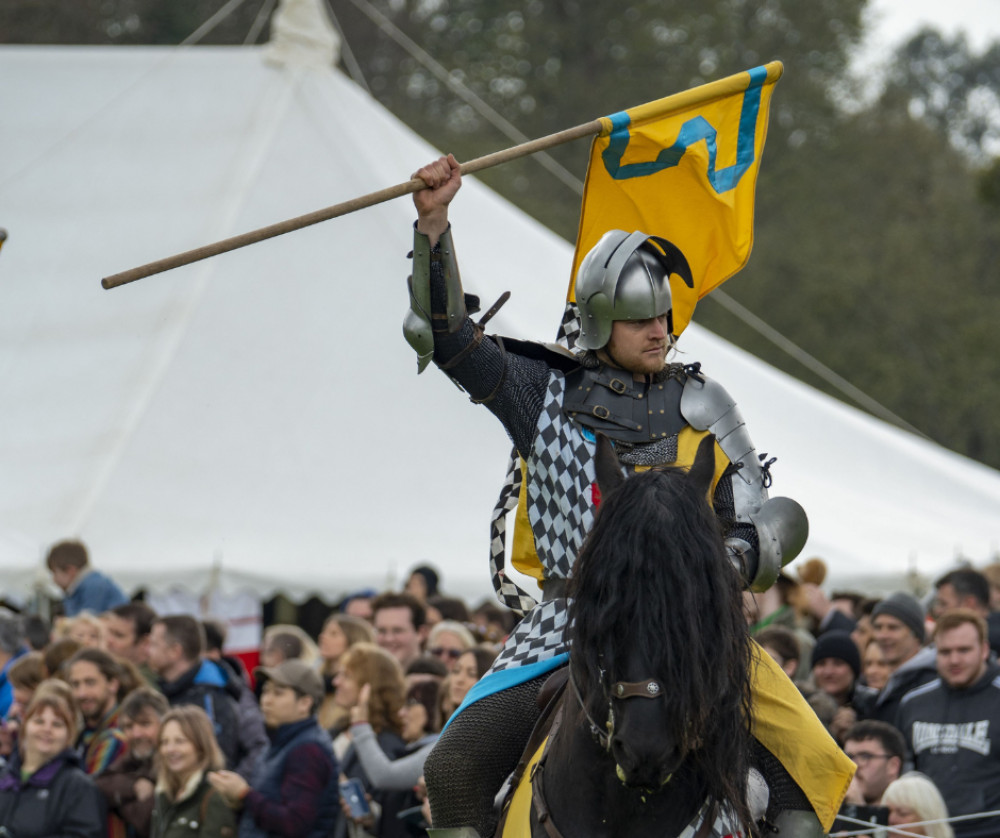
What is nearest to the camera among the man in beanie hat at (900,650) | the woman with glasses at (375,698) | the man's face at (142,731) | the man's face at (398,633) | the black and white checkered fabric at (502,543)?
the black and white checkered fabric at (502,543)

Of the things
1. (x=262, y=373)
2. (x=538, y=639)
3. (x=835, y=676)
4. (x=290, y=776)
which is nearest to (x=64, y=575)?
(x=262, y=373)

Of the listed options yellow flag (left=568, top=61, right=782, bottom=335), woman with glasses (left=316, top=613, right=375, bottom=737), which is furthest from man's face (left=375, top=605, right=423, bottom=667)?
yellow flag (left=568, top=61, right=782, bottom=335)

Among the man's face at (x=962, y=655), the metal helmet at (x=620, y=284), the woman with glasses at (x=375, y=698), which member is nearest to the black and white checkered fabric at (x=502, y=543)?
the metal helmet at (x=620, y=284)

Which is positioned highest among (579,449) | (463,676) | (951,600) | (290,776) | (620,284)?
(620,284)

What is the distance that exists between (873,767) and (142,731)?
11.0 feet

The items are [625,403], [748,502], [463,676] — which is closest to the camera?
[748,502]

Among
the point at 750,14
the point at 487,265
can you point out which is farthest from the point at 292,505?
the point at 750,14

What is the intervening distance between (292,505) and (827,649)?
4488mm

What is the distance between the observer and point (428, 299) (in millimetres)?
4336

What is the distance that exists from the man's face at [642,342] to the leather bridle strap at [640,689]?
1286mm

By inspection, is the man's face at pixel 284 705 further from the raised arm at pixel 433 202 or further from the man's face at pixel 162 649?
the raised arm at pixel 433 202

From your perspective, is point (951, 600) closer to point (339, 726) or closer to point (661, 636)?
point (339, 726)

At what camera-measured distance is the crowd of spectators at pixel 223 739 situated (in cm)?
695

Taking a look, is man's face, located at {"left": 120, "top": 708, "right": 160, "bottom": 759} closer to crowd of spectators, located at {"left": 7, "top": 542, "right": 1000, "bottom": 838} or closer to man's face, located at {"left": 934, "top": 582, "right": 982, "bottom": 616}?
crowd of spectators, located at {"left": 7, "top": 542, "right": 1000, "bottom": 838}
